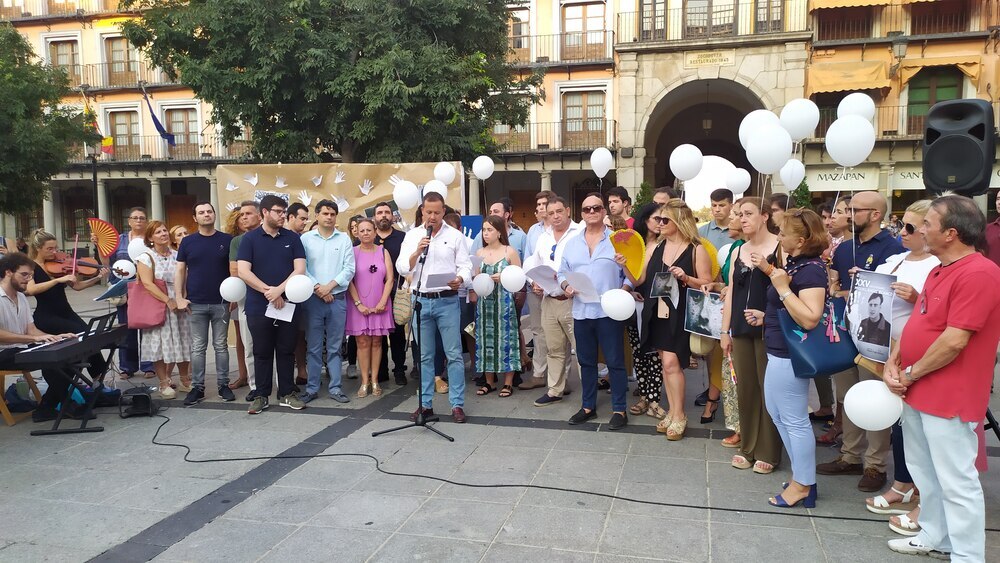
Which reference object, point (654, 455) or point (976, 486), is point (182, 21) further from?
point (976, 486)

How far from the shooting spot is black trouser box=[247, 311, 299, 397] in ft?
19.6

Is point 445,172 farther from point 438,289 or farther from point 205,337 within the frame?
point 205,337

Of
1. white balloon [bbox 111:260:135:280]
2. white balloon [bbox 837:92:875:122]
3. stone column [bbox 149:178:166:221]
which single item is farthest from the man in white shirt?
stone column [bbox 149:178:166:221]

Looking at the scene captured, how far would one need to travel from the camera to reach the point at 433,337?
571 cm

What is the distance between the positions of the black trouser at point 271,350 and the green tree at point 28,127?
44.9 ft

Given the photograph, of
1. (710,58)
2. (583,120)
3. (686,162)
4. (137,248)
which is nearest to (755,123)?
(686,162)

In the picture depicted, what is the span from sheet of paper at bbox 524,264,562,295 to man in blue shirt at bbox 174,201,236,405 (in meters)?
2.96

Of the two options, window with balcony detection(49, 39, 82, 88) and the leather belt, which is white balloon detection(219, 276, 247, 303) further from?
window with balcony detection(49, 39, 82, 88)

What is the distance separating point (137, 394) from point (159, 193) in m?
25.1

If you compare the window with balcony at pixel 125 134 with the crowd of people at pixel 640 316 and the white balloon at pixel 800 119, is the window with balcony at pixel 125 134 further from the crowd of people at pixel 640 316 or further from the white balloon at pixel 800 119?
the white balloon at pixel 800 119

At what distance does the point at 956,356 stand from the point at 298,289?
463cm

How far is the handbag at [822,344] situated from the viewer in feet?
12.0

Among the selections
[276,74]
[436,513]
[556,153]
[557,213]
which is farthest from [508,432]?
[556,153]

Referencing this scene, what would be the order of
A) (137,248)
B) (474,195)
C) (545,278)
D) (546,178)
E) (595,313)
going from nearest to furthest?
(595,313) → (545,278) → (137,248) → (546,178) → (474,195)
